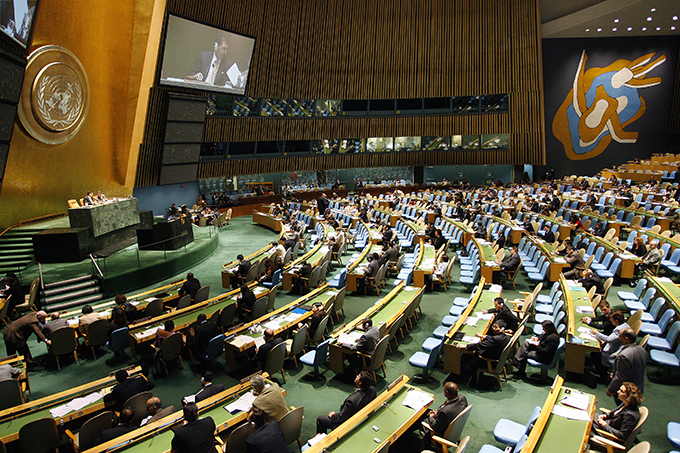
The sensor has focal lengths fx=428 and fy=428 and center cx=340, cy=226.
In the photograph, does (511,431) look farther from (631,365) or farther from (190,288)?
(190,288)

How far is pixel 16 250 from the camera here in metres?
11.8

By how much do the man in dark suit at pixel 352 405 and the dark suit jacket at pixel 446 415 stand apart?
2.48ft

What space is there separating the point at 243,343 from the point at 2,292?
651 cm

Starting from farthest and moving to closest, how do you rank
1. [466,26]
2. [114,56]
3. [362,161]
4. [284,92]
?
1. [362,161]
2. [466,26]
3. [284,92]
4. [114,56]

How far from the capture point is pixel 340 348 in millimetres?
6379

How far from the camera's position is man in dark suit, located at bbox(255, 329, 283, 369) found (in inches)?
245

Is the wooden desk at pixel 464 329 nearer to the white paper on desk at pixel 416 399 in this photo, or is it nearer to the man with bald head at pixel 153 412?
the white paper on desk at pixel 416 399

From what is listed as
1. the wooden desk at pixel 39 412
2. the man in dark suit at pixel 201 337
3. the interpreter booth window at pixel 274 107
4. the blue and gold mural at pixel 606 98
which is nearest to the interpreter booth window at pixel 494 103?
the blue and gold mural at pixel 606 98

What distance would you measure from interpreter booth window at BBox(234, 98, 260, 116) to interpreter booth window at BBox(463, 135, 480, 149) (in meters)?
12.7

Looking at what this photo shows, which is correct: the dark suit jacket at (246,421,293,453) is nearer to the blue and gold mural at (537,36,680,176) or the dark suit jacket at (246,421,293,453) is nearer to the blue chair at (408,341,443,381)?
the blue chair at (408,341,443,381)

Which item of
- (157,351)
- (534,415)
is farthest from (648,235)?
(157,351)

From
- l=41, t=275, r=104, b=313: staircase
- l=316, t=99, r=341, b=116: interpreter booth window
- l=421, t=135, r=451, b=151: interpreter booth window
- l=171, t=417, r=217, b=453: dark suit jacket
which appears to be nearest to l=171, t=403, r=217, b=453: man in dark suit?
l=171, t=417, r=217, b=453: dark suit jacket

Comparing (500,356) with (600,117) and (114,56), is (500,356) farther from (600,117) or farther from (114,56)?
(600,117)

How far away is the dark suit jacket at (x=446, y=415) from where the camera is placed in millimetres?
4426
